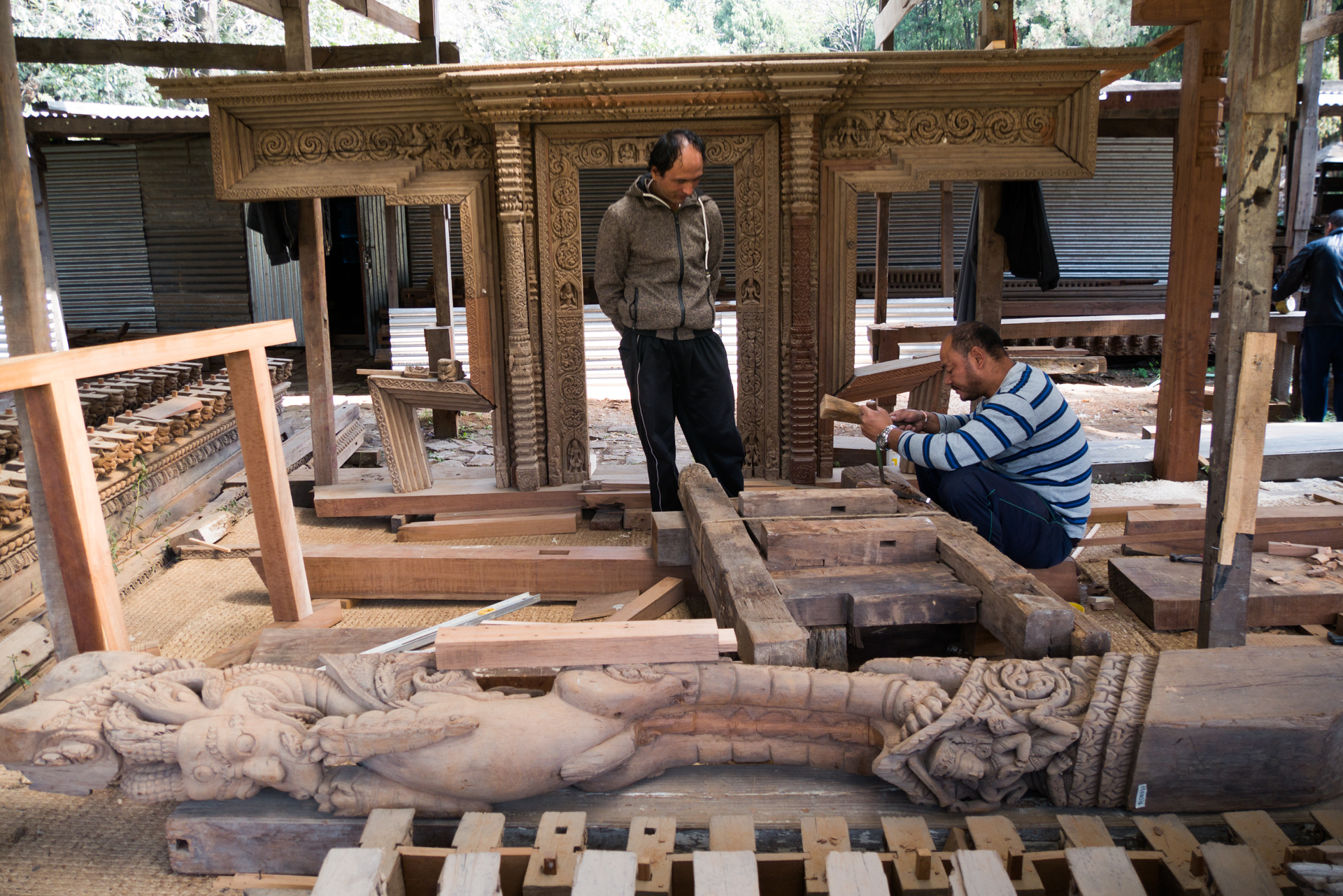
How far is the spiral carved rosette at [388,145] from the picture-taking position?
5734 mm

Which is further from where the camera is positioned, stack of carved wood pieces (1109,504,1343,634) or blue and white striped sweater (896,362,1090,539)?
stack of carved wood pieces (1109,504,1343,634)

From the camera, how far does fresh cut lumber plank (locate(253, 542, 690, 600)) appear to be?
15.0 feet

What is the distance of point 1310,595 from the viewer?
4129 mm

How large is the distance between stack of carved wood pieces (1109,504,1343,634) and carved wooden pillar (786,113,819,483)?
6.10ft

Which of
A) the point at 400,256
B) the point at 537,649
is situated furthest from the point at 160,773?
the point at 400,256

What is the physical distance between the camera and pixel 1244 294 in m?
3.00

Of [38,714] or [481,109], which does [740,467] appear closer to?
[481,109]

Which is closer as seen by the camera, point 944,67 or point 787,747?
point 787,747

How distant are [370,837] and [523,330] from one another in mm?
3741

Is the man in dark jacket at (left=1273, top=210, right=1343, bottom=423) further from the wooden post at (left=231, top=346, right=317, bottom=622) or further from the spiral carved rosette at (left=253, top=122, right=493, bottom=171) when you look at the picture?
the wooden post at (left=231, top=346, right=317, bottom=622)

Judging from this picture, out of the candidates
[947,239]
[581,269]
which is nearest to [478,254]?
[581,269]

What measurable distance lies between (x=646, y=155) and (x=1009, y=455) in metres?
2.90

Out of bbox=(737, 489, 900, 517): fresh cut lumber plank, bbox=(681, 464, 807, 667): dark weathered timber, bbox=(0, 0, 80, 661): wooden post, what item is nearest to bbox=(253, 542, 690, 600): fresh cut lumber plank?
bbox=(681, 464, 807, 667): dark weathered timber

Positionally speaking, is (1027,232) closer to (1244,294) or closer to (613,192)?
(1244,294)
